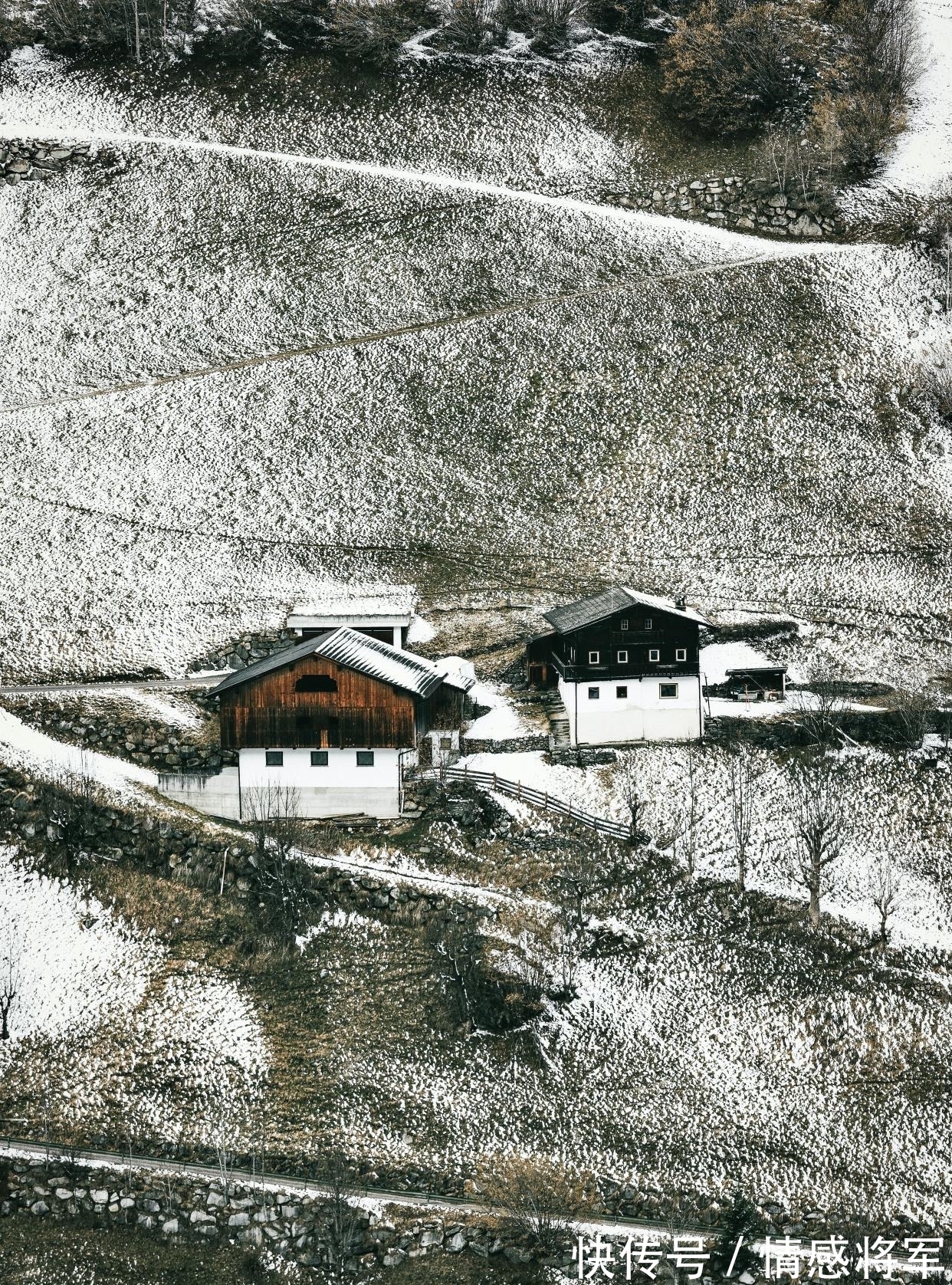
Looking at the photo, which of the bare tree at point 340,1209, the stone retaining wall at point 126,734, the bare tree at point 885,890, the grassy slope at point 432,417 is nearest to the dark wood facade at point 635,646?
the grassy slope at point 432,417

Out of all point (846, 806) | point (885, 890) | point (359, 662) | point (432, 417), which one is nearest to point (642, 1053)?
point (885, 890)

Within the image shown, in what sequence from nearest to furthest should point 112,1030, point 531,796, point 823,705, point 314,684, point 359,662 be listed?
point 112,1030 < point 531,796 < point 359,662 < point 314,684 < point 823,705

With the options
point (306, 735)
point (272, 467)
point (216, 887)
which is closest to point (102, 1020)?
point (216, 887)

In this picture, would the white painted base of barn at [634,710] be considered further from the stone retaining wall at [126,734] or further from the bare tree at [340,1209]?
the bare tree at [340,1209]

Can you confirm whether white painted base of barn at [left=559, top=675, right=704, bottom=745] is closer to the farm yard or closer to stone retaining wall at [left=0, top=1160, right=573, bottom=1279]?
the farm yard

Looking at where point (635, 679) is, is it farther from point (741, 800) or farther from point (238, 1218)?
point (238, 1218)

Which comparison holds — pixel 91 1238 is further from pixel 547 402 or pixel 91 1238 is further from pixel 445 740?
pixel 547 402
